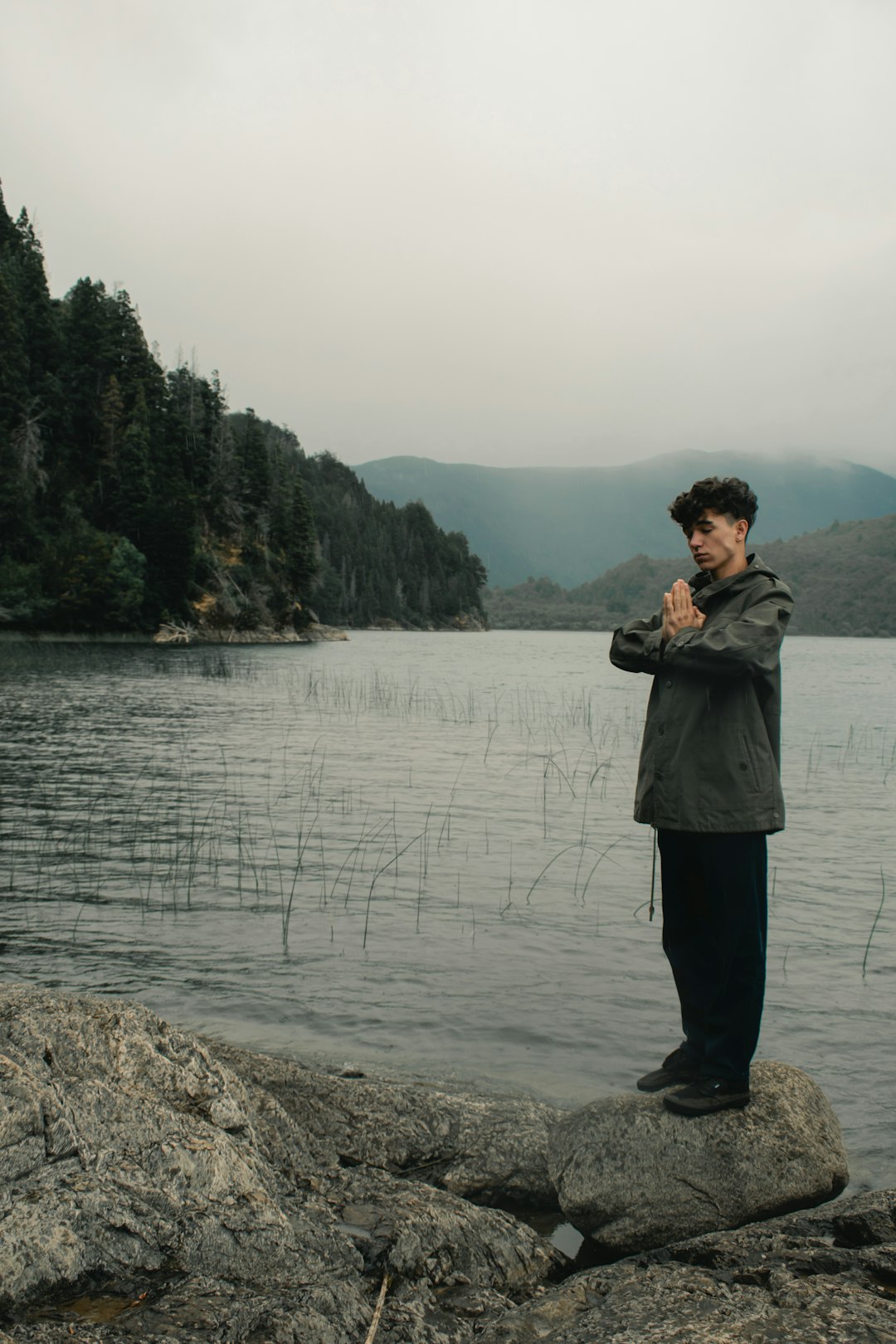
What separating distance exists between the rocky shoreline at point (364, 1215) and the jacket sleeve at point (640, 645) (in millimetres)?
1970

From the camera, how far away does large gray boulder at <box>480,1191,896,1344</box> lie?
266 cm

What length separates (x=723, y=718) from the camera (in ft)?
13.4

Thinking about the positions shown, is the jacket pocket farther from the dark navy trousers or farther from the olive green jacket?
the dark navy trousers

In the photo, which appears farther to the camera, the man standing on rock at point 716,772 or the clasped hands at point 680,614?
the clasped hands at point 680,614

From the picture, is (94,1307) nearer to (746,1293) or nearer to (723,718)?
(746,1293)

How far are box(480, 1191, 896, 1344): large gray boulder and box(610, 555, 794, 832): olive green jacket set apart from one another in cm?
146

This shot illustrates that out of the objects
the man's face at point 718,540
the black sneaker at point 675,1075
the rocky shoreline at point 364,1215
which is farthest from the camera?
the black sneaker at point 675,1075

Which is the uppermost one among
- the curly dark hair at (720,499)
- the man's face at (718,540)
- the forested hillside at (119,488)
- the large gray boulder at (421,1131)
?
the forested hillside at (119,488)

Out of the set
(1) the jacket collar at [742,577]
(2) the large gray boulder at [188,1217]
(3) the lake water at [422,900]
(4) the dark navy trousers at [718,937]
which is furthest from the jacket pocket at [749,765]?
(3) the lake water at [422,900]

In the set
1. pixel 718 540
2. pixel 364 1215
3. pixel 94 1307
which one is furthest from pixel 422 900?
pixel 94 1307

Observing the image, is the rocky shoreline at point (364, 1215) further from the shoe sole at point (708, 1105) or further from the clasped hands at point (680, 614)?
the clasped hands at point (680, 614)

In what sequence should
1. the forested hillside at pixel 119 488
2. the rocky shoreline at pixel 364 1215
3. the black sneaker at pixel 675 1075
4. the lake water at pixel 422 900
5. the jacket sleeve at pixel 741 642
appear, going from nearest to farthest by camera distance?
the rocky shoreline at pixel 364 1215 → the jacket sleeve at pixel 741 642 → the black sneaker at pixel 675 1075 → the lake water at pixel 422 900 → the forested hillside at pixel 119 488

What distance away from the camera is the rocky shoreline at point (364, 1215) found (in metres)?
2.77

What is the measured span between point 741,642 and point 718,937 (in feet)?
4.15
